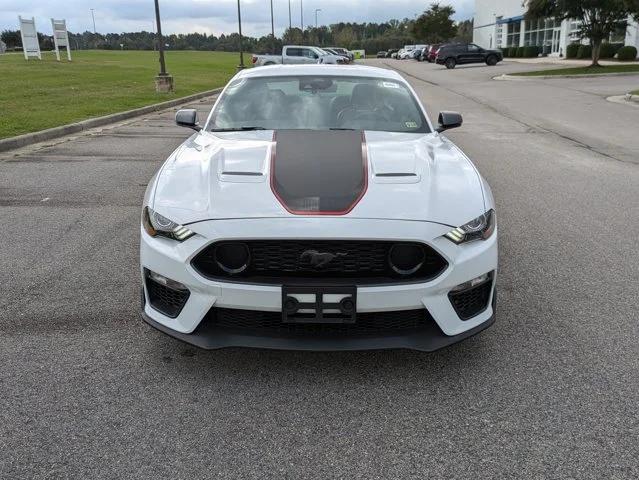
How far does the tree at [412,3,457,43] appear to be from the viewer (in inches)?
3637

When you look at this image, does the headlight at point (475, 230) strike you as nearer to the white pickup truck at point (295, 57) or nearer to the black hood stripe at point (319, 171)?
the black hood stripe at point (319, 171)

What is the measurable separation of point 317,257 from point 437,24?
9702cm

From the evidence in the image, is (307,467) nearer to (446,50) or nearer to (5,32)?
(446,50)

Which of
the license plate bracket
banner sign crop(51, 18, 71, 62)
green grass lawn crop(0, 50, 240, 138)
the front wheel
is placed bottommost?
the front wheel

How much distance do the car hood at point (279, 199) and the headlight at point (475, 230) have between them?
0.03 m

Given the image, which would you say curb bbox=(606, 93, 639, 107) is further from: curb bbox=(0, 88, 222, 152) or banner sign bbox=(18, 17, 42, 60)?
banner sign bbox=(18, 17, 42, 60)

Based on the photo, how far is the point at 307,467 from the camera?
2.41 m

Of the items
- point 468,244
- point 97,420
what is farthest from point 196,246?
point 468,244

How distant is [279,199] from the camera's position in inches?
118

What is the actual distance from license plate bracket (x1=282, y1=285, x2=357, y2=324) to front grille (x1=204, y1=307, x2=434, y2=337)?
100mm

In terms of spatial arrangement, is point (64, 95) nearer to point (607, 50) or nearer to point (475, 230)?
point (475, 230)

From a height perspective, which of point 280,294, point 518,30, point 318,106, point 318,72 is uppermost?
point 518,30

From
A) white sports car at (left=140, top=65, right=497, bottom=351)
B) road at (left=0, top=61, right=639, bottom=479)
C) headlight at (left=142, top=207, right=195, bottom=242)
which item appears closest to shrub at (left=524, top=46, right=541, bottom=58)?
road at (left=0, top=61, right=639, bottom=479)

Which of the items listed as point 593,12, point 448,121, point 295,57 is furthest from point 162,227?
point 295,57
